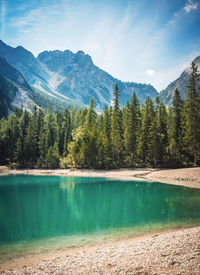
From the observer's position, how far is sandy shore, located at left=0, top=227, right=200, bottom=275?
21.9 ft

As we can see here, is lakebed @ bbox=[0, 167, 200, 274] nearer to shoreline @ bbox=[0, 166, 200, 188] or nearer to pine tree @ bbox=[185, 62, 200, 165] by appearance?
shoreline @ bbox=[0, 166, 200, 188]

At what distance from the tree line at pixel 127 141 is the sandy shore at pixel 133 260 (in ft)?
110

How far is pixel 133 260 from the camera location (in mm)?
7484

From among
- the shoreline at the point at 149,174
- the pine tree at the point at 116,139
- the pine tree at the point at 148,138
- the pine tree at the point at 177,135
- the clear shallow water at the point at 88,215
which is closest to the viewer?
the clear shallow water at the point at 88,215

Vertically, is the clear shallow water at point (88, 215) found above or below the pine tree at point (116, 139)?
below

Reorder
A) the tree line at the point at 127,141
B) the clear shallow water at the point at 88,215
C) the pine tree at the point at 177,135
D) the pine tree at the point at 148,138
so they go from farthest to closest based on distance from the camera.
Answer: the pine tree at the point at 148,138
the pine tree at the point at 177,135
the tree line at the point at 127,141
the clear shallow water at the point at 88,215

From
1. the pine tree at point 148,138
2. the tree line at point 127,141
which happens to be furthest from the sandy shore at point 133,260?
the pine tree at point 148,138

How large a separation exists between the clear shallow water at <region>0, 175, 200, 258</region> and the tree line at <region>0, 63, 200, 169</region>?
2044 centimetres

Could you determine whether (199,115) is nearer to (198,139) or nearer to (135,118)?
(198,139)

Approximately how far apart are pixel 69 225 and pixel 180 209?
986 centimetres

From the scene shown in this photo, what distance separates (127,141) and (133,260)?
4196 centimetres

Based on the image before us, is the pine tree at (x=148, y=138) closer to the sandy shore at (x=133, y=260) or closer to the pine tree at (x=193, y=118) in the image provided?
the pine tree at (x=193, y=118)

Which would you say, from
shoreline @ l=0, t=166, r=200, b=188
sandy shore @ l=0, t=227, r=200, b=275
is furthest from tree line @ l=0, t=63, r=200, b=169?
sandy shore @ l=0, t=227, r=200, b=275

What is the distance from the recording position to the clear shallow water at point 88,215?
1222 centimetres
